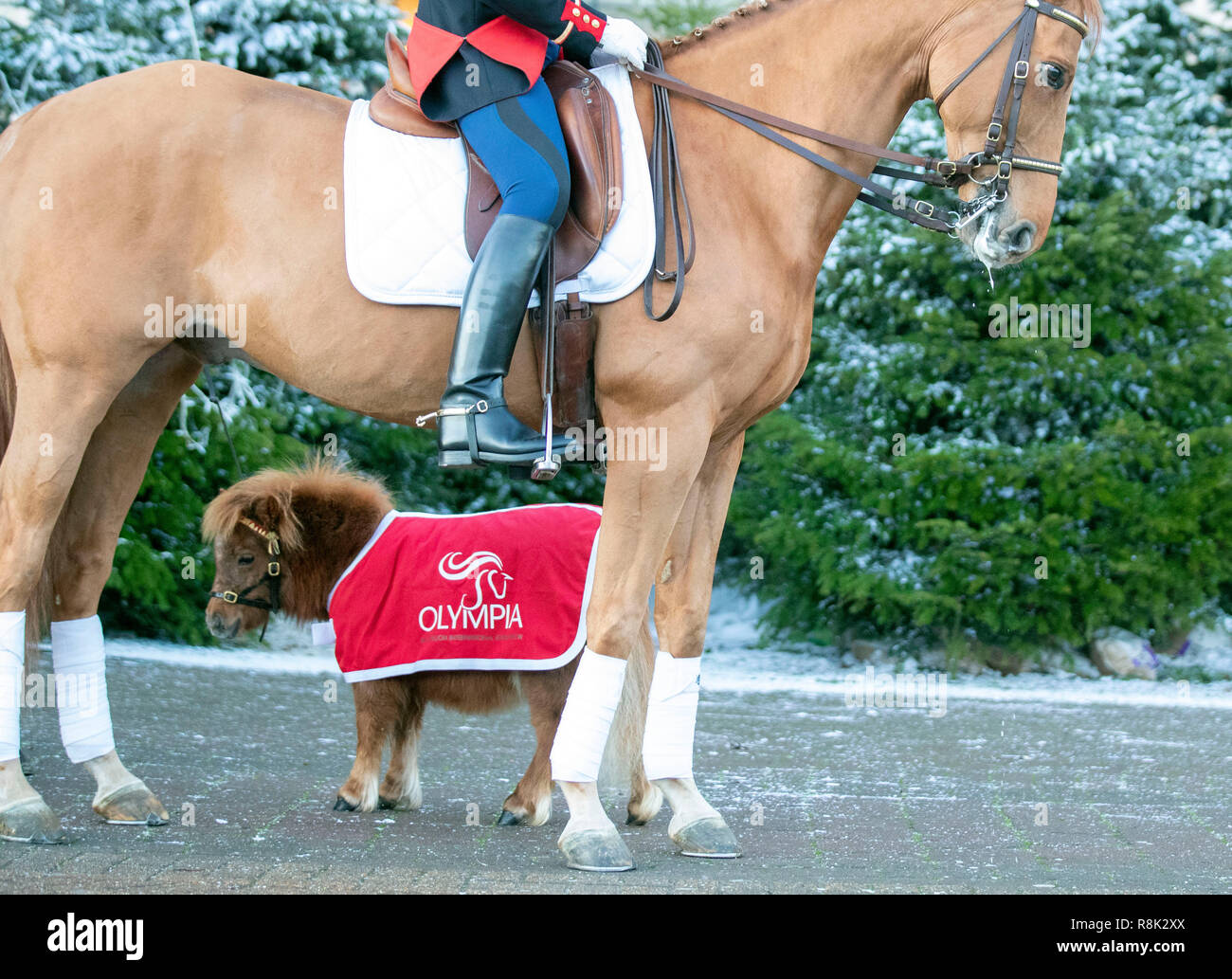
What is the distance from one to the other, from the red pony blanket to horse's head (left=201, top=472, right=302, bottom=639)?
333 mm

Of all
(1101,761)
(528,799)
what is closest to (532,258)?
(528,799)

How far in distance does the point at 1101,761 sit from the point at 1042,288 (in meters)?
3.90

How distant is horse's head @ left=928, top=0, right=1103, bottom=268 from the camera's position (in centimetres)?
383

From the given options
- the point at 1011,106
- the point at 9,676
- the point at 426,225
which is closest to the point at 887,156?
the point at 1011,106

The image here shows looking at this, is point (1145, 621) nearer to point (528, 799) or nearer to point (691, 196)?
point (528, 799)

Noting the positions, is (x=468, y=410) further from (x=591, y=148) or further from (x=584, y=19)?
(x=584, y=19)

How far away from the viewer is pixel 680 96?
4180 mm

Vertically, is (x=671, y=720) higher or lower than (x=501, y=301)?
lower

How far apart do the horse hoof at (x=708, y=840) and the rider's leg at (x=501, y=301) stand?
1.43 m

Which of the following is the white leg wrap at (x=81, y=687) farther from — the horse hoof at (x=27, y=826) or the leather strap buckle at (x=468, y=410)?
the leather strap buckle at (x=468, y=410)

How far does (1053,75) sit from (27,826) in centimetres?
392

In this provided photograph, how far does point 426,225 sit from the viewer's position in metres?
3.98

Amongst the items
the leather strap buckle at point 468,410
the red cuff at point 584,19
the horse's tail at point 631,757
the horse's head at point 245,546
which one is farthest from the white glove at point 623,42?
the horse's head at point 245,546

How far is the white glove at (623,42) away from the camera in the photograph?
13.1 ft
